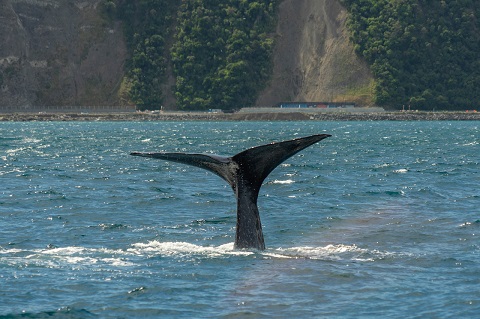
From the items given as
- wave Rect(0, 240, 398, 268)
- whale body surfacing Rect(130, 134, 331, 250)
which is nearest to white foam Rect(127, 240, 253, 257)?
wave Rect(0, 240, 398, 268)

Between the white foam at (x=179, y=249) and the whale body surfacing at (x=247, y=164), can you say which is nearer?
the whale body surfacing at (x=247, y=164)

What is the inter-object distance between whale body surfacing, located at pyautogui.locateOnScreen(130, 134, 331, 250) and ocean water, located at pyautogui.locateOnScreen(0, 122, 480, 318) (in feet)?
4.83

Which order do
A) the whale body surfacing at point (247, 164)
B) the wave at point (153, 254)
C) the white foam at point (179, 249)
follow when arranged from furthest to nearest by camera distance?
1. the white foam at point (179, 249)
2. the wave at point (153, 254)
3. the whale body surfacing at point (247, 164)

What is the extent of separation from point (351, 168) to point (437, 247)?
33.7 m

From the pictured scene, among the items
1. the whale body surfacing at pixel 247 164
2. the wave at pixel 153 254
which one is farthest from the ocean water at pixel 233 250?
the whale body surfacing at pixel 247 164

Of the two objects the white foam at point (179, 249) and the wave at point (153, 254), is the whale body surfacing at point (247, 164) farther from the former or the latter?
the white foam at point (179, 249)

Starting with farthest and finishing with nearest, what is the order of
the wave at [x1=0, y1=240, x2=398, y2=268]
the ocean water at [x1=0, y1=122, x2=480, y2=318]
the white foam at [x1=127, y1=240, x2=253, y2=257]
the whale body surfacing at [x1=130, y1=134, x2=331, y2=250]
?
the white foam at [x1=127, y1=240, x2=253, y2=257] < the wave at [x1=0, y1=240, x2=398, y2=268] < the whale body surfacing at [x1=130, y1=134, x2=331, y2=250] < the ocean water at [x1=0, y1=122, x2=480, y2=318]

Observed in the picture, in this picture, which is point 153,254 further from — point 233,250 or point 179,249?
point 233,250

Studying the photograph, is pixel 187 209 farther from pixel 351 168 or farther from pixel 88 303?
pixel 351 168

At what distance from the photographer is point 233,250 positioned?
25.7m

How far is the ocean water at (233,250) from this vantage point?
20453 millimetres

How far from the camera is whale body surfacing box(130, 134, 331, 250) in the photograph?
69.3ft

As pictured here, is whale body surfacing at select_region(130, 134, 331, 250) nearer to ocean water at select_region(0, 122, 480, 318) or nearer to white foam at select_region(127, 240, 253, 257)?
ocean water at select_region(0, 122, 480, 318)

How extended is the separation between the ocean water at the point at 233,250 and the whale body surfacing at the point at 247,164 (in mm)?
1471
